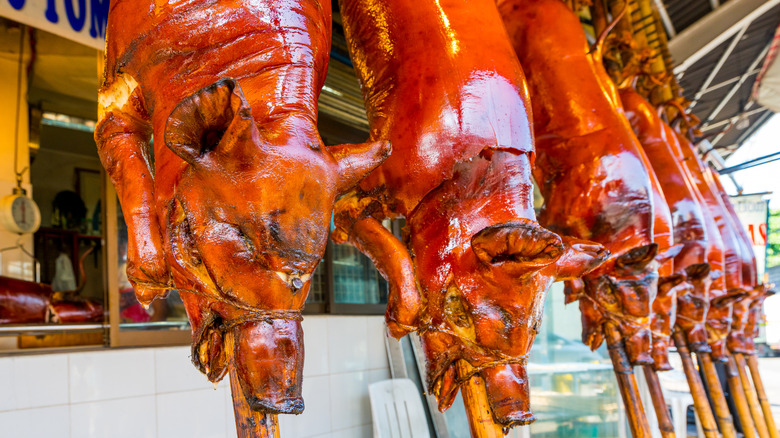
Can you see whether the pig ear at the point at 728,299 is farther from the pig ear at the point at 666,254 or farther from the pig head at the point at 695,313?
the pig ear at the point at 666,254

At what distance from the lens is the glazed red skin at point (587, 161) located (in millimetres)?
1379

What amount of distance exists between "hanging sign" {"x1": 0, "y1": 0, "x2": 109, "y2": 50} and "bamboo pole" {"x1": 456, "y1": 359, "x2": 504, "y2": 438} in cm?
197

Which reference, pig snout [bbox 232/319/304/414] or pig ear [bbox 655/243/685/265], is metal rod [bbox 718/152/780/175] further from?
pig snout [bbox 232/319/304/414]

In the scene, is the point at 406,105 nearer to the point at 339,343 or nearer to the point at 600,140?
the point at 600,140

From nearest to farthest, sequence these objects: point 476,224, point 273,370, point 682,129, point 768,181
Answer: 1. point 273,370
2. point 476,224
3. point 682,129
4. point 768,181

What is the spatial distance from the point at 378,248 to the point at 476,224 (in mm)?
146

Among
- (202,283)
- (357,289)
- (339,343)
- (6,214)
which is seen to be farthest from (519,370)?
(6,214)

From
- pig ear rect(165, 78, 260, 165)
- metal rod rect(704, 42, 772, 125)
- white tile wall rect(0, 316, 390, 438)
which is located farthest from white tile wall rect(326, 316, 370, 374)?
metal rod rect(704, 42, 772, 125)

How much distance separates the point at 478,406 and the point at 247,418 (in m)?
0.41

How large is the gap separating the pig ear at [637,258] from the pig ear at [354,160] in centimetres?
88

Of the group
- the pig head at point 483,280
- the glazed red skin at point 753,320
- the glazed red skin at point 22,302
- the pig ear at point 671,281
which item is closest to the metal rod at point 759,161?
the glazed red skin at point 753,320

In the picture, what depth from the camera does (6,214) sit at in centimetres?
414

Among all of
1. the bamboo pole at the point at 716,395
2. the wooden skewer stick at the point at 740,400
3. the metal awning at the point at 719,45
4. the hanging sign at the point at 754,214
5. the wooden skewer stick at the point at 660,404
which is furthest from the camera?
the hanging sign at the point at 754,214

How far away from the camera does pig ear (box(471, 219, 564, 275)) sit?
0.73 m
